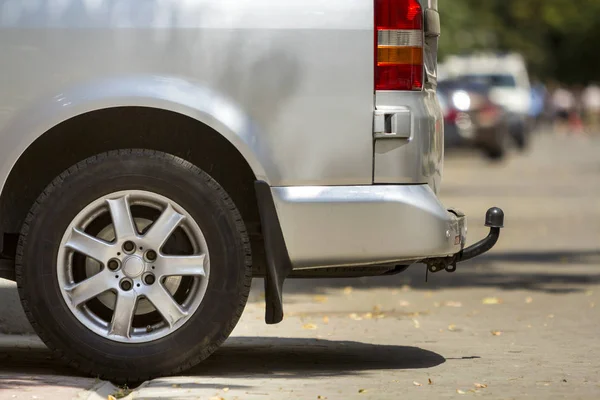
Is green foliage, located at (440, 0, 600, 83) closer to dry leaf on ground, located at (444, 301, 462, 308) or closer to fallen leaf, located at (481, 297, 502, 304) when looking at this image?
fallen leaf, located at (481, 297, 502, 304)

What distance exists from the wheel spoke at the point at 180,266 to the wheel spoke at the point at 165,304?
0.07m

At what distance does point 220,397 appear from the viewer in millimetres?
6332

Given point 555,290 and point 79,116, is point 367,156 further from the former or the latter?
point 555,290

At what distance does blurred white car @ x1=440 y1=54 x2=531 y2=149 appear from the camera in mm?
39219

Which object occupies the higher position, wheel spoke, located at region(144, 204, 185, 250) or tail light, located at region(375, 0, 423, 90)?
tail light, located at region(375, 0, 423, 90)

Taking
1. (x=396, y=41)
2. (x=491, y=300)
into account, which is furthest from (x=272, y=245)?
(x=491, y=300)

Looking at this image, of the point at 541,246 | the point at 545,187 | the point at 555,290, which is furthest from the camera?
the point at 545,187

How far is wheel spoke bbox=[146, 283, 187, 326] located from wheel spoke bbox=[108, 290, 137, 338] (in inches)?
3.0

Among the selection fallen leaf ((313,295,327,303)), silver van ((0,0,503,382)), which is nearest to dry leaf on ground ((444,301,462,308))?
fallen leaf ((313,295,327,303))

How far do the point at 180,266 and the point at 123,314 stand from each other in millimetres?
313

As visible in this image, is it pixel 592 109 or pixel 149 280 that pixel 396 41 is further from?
pixel 592 109

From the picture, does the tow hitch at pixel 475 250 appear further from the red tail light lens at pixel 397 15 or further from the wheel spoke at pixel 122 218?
the wheel spoke at pixel 122 218

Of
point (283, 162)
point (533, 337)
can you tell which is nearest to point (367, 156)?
point (283, 162)

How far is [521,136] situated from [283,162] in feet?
112
